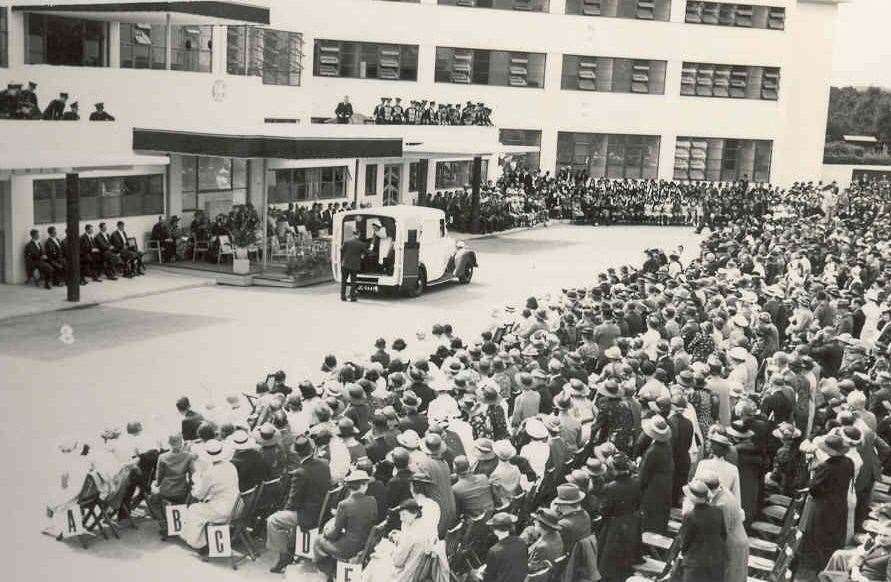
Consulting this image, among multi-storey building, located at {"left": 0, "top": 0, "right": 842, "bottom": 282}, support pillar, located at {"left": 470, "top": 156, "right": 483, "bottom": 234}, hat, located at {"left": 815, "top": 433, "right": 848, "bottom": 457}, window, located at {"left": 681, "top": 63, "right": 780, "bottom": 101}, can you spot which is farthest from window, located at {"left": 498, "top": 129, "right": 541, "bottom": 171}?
hat, located at {"left": 815, "top": 433, "right": 848, "bottom": 457}

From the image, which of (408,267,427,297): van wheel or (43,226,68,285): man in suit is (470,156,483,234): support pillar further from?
(43,226,68,285): man in suit

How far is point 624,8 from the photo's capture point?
5200cm

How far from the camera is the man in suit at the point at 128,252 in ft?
85.8

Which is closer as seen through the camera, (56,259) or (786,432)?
(786,432)

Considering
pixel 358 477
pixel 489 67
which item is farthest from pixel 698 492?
pixel 489 67

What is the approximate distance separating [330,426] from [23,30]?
20.6 m

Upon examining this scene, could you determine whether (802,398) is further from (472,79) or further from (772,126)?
(772,126)

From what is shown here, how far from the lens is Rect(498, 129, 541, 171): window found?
169 ft

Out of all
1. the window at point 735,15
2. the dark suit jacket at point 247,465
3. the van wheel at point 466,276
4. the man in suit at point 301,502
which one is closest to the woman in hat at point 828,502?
the man in suit at point 301,502

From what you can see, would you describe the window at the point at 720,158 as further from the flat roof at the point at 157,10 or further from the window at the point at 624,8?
the flat roof at the point at 157,10

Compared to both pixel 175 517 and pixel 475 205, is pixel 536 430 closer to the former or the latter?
pixel 175 517

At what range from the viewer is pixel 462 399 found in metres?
12.3

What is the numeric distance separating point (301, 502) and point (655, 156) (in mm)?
45915

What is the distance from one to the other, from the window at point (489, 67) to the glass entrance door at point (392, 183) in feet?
36.9
